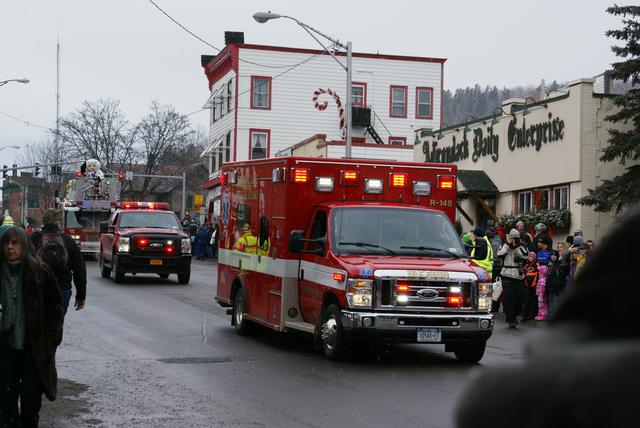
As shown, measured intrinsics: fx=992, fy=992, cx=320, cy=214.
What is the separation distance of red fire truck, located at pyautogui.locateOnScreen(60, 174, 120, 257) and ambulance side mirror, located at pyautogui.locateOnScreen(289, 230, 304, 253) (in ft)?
91.2

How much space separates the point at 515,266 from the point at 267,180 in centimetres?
568

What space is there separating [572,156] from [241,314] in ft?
47.5

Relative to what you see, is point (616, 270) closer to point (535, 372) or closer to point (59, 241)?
point (535, 372)

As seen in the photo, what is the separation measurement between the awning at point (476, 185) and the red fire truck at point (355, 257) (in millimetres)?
16852

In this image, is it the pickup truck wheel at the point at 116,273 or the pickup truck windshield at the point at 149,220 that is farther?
the pickup truck windshield at the point at 149,220

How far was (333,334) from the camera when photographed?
1258cm

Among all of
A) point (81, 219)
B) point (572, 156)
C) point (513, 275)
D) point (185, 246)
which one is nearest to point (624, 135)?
point (572, 156)

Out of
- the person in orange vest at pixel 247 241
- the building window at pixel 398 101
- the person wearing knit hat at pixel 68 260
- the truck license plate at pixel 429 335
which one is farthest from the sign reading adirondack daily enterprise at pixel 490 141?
the person wearing knit hat at pixel 68 260

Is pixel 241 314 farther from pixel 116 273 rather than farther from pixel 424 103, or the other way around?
pixel 424 103

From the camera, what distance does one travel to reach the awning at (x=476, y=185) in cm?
3183

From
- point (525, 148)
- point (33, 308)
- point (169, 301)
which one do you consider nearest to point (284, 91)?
point (525, 148)

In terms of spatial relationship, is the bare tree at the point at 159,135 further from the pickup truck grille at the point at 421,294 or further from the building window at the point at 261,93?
the pickup truck grille at the point at 421,294

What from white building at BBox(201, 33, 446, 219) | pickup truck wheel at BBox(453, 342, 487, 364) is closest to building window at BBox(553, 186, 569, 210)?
pickup truck wheel at BBox(453, 342, 487, 364)

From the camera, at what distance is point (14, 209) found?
13100cm
